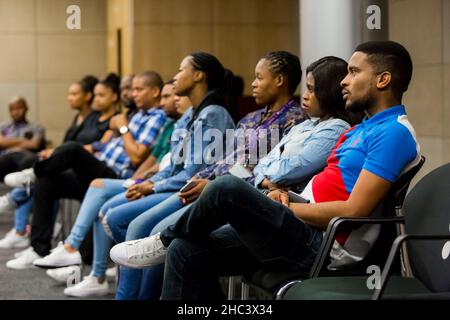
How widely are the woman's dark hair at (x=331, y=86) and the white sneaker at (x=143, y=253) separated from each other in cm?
80

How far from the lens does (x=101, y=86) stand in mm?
6336

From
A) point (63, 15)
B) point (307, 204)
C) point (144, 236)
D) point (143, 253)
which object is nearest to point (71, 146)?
point (144, 236)

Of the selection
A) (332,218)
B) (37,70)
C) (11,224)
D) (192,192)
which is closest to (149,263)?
(192,192)

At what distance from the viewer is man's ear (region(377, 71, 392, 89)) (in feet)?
9.31

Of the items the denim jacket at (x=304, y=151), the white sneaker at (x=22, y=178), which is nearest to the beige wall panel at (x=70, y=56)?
the white sneaker at (x=22, y=178)

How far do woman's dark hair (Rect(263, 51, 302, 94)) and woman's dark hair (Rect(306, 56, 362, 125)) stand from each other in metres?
0.46

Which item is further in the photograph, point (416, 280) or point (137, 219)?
point (137, 219)

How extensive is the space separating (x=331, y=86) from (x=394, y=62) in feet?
1.51

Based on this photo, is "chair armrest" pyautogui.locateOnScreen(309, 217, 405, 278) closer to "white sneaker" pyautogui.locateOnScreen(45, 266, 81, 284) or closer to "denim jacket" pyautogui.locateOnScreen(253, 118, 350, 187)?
"denim jacket" pyautogui.locateOnScreen(253, 118, 350, 187)

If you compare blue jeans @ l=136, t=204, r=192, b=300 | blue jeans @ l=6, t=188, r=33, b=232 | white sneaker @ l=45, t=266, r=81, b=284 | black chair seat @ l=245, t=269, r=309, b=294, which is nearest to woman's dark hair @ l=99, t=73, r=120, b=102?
blue jeans @ l=6, t=188, r=33, b=232

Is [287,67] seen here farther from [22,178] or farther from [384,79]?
[22,178]
